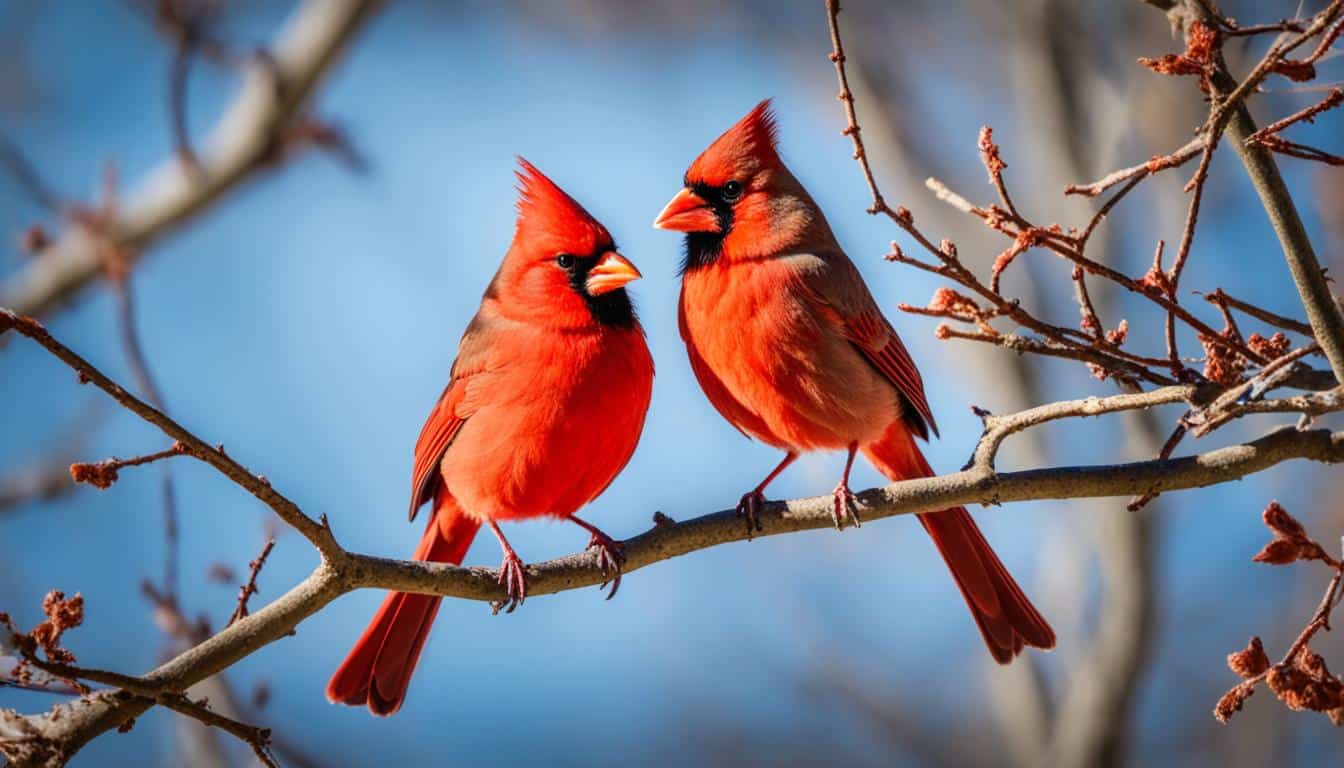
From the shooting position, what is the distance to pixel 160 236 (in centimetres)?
501

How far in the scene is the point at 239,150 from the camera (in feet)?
16.1

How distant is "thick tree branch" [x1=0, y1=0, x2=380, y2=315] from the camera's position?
4750 millimetres

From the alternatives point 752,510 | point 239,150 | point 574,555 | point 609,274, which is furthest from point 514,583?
point 239,150

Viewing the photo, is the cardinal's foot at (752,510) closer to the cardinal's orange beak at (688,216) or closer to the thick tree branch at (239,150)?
the cardinal's orange beak at (688,216)

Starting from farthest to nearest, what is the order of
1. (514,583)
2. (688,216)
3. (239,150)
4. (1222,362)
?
(239,150) < (688,216) < (514,583) < (1222,362)

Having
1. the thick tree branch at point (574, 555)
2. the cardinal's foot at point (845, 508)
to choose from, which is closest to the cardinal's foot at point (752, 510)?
the thick tree branch at point (574, 555)

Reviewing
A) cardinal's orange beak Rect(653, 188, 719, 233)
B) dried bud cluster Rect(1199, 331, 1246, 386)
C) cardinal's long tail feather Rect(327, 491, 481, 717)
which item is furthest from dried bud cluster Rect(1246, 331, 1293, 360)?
cardinal's long tail feather Rect(327, 491, 481, 717)

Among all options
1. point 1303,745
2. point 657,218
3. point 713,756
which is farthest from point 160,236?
point 1303,745

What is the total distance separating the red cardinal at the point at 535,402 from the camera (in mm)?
3086

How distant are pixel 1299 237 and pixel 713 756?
5.81 metres

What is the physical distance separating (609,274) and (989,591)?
1127 mm

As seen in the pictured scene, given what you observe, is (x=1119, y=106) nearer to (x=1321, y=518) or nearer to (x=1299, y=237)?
(x=1321, y=518)

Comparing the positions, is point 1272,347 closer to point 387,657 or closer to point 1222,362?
point 1222,362

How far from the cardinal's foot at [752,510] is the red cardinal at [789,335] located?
43 centimetres
